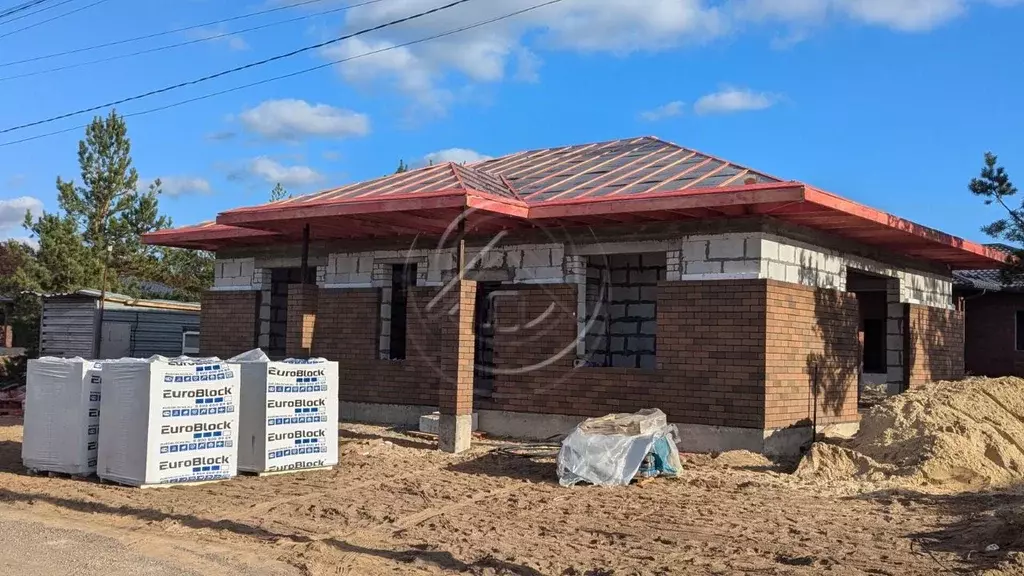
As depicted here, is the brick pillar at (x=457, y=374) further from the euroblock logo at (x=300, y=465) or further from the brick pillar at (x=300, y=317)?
the brick pillar at (x=300, y=317)

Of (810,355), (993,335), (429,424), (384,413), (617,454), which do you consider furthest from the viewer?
(993,335)

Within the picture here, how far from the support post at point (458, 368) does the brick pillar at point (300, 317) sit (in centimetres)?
375

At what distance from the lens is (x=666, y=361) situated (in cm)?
1223

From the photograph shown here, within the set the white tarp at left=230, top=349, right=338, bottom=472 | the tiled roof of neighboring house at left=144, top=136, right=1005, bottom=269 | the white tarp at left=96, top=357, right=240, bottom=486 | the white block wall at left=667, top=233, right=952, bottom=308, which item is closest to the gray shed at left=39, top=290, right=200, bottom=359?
the tiled roof of neighboring house at left=144, top=136, right=1005, bottom=269

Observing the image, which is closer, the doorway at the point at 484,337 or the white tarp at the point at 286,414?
the white tarp at the point at 286,414

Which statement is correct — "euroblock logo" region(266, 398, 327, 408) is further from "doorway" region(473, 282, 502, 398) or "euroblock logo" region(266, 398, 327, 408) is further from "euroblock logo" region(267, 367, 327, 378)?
"doorway" region(473, 282, 502, 398)

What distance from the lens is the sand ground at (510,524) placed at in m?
6.54

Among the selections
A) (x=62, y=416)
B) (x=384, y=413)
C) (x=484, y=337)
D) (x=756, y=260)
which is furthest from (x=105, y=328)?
(x=756, y=260)

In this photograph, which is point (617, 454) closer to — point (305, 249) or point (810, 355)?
point (810, 355)

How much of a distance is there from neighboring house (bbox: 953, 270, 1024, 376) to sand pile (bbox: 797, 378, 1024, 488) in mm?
14624

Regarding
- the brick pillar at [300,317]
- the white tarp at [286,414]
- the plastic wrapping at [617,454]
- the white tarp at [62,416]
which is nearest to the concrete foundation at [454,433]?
the white tarp at [286,414]

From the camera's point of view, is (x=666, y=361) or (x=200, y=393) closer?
(x=200, y=393)

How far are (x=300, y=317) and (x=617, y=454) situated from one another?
282 inches

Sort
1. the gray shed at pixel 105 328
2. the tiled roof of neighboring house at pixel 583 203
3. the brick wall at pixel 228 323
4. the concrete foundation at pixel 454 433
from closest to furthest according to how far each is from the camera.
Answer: the tiled roof of neighboring house at pixel 583 203 < the concrete foundation at pixel 454 433 < the brick wall at pixel 228 323 < the gray shed at pixel 105 328
